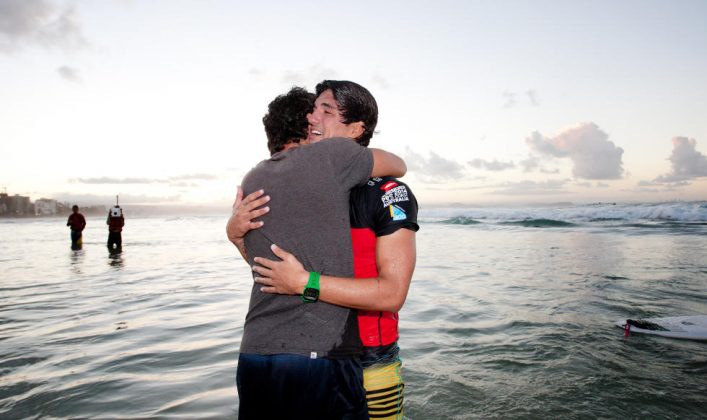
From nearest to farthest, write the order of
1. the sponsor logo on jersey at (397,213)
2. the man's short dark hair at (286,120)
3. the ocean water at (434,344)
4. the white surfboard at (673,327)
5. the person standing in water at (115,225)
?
the sponsor logo on jersey at (397,213), the man's short dark hair at (286,120), the ocean water at (434,344), the white surfboard at (673,327), the person standing in water at (115,225)

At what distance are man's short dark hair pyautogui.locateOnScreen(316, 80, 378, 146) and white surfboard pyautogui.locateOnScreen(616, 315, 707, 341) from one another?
6027 mm

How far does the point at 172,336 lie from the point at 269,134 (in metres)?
5.22

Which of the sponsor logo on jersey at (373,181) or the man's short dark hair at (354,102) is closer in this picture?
the sponsor logo on jersey at (373,181)

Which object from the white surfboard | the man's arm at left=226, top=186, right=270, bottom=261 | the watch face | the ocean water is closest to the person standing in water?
the ocean water

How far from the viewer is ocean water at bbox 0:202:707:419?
168 inches

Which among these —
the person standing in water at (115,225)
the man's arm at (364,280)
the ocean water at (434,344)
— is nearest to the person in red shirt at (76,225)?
the person standing in water at (115,225)

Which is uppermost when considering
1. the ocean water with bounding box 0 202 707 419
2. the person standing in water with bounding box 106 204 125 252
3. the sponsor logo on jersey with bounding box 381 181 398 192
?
the sponsor logo on jersey with bounding box 381 181 398 192

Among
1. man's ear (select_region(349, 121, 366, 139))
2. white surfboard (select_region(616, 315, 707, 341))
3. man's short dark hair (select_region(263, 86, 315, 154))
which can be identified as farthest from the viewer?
white surfboard (select_region(616, 315, 707, 341))

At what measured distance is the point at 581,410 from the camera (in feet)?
13.5

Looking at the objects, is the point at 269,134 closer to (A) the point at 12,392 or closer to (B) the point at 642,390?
(A) the point at 12,392

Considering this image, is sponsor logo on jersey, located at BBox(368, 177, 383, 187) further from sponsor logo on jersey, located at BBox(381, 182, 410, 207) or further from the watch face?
the watch face

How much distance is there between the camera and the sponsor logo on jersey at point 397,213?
1.94 metres

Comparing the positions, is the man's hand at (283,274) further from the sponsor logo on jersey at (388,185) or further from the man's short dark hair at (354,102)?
the man's short dark hair at (354,102)

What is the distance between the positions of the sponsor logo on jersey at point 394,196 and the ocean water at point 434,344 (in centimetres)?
295
